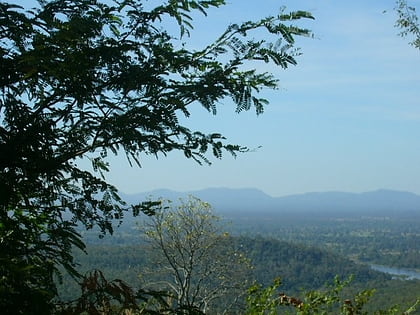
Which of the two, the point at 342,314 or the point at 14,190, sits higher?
the point at 14,190

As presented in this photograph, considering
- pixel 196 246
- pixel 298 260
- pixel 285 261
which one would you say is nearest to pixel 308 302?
pixel 196 246

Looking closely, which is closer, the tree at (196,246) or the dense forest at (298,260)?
the tree at (196,246)

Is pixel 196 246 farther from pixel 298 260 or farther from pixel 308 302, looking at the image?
pixel 298 260

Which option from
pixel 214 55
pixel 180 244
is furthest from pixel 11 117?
pixel 180 244

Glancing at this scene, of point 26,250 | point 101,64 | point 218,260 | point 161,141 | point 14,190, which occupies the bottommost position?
point 218,260

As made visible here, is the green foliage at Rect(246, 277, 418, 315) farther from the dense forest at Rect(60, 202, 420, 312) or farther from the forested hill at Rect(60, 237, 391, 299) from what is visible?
the forested hill at Rect(60, 237, 391, 299)

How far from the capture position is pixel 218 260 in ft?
40.5

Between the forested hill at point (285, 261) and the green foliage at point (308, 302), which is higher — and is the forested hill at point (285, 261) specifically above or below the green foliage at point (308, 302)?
below

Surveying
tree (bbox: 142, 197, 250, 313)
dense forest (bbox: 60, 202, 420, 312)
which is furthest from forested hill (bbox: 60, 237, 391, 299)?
tree (bbox: 142, 197, 250, 313)

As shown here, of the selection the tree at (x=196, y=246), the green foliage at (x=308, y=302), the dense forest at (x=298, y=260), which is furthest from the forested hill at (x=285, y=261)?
the green foliage at (x=308, y=302)

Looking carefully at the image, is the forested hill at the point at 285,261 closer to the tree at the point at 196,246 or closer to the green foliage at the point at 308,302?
the tree at the point at 196,246

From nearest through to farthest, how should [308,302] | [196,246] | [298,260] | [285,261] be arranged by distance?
[308,302] → [196,246] → [285,261] → [298,260]

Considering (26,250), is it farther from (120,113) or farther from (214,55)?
(214,55)

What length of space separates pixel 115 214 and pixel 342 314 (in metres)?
2.53
